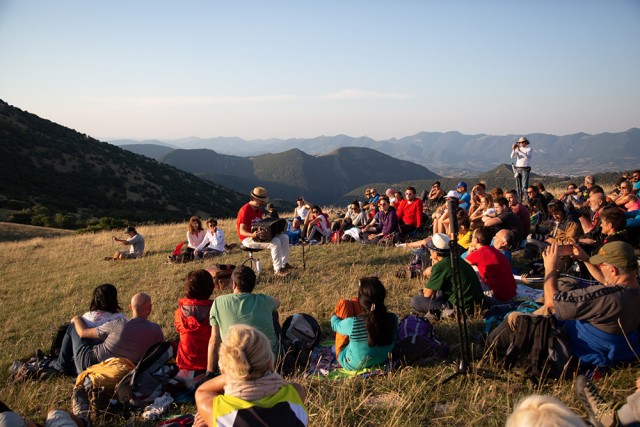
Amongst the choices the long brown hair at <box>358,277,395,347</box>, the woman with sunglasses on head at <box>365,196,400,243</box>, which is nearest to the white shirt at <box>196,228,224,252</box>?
the woman with sunglasses on head at <box>365,196,400,243</box>

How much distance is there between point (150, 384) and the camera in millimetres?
3949

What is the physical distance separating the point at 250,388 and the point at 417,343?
7.52 feet

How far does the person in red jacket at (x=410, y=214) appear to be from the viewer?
10898 mm

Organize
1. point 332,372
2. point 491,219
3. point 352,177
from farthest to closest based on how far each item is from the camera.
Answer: point 352,177 → point 491,219 → point 332,372

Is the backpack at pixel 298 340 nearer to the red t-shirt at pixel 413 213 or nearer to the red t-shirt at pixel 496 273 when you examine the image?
the red t-shirt at pixel 496 273

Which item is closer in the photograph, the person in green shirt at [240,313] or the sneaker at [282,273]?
the person in green shirt at [240,313]

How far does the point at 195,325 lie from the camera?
4480mm

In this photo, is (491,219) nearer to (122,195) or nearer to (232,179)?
(122,195)

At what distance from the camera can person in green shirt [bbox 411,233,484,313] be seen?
16.0ft

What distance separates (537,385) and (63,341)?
184 inches

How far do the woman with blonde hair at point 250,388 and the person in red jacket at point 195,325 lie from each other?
86.1 inches

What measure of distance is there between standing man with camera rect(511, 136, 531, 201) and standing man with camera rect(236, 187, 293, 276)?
308 inches

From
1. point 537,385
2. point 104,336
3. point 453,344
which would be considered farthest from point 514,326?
point 104,336

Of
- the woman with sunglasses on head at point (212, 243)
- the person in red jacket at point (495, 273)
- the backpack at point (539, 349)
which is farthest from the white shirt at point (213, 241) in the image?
the backpack at point (539, 349)
